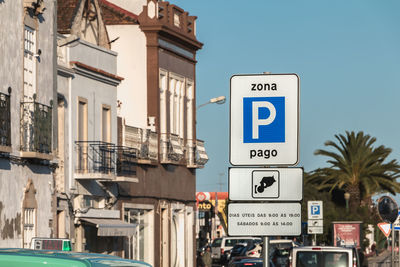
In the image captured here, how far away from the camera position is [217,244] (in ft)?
209

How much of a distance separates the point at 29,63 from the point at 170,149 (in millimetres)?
13894

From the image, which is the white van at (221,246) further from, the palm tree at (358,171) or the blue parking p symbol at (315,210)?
the blue parking p symbol at (315,210)

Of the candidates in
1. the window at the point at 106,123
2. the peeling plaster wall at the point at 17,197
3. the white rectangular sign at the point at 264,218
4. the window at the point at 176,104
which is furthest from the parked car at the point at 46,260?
the window at the point at 176,104

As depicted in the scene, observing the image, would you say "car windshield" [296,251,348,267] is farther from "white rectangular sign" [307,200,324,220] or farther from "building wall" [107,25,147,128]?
"building wall" [107,25,147,128]

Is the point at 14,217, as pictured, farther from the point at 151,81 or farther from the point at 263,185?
the point at 263,185

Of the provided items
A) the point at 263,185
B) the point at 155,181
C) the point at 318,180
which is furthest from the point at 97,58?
the point at 318,180

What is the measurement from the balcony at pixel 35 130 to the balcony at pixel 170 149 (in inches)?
503

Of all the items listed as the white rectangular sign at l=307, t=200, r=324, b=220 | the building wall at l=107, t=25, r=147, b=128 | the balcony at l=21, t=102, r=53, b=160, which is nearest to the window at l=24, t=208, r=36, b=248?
the balcony at l=21, t=102, r=53, b=160

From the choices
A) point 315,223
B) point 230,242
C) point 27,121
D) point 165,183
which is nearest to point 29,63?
point 27,121

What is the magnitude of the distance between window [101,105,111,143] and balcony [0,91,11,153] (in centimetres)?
959

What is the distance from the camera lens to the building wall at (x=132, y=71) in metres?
42.5

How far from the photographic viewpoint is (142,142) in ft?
132

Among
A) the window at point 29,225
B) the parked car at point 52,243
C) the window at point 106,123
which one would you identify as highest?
the window at point 106,123

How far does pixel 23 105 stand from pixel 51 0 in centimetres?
429
